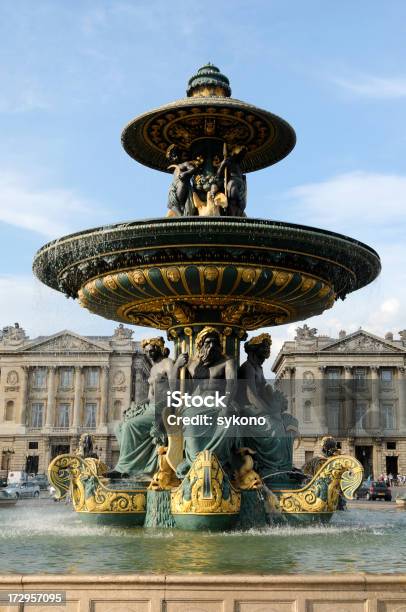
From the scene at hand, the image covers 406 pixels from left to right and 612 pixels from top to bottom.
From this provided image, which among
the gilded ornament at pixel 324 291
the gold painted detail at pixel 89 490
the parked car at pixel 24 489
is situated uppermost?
the gilded ornament at pixel 324 291

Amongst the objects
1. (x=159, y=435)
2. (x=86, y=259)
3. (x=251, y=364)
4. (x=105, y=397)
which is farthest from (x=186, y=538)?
(x=105, y=397)

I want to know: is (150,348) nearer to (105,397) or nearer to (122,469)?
(122,469)

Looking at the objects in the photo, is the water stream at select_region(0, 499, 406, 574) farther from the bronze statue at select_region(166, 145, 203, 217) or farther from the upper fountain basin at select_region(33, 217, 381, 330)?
the bronze statue at select_region(166, 145, 203, 217)

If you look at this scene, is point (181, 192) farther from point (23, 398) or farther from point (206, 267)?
point (23, 398)

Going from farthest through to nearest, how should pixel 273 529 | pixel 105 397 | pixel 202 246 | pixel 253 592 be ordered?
1. pixel 105 397
2. pixel 202 246
3. pixel 273 529
4. pixel 253 592

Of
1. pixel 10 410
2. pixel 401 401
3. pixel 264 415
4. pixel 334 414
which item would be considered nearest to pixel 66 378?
pixel 10 410

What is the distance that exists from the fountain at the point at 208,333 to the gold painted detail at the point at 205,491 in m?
0.01

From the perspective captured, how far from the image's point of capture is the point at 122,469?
895 centimetres

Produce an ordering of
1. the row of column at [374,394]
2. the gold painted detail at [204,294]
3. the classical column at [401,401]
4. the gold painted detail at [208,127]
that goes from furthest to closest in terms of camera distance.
Answer: the row of column at [374,394] < the classical column at [401,401] < the gold painted detail at [208,127] < the gold painted detail at [204,294]

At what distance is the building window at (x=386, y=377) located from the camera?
273 ft

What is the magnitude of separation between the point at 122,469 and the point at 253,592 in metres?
5.41

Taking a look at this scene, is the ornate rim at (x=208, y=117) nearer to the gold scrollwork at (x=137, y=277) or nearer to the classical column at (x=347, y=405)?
the gold scrollwork at (x=137, y=277)

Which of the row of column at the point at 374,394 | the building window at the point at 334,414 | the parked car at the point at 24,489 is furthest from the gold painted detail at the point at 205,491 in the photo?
the row of column at the point at 374,394

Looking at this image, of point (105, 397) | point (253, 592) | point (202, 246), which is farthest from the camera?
point (105, 397)
